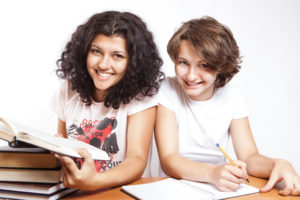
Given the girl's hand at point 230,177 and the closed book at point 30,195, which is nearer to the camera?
the closed book at point 30,195

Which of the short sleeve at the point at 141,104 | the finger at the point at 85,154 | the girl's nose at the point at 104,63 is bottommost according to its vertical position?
the finger at the point at 85,154

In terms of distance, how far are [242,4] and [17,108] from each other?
5.45 ft

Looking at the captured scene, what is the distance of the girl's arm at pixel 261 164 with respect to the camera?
867mm

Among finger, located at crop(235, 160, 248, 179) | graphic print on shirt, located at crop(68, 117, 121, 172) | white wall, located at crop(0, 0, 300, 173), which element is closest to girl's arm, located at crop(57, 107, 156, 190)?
graphic print on shirt, located at crop(68, 117, 121, 172)

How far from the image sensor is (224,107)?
1.32m

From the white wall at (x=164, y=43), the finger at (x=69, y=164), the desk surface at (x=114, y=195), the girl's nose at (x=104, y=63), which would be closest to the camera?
the finger at (x=69, y=164)

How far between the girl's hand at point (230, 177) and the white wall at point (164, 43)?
1.14 meters

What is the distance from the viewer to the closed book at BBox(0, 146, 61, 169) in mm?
752

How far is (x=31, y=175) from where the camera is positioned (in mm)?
749

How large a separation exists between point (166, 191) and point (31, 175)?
361mm

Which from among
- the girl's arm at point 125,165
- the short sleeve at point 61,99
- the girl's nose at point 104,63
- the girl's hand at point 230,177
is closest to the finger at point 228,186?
the girl's hand at point 230,177

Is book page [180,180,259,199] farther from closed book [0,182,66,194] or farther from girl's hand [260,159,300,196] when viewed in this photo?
closed book [0,182,66,194]

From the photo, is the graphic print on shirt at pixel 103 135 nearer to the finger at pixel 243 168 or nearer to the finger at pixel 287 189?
the finger at pixel 243 168

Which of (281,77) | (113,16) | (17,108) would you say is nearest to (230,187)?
(113,16)
